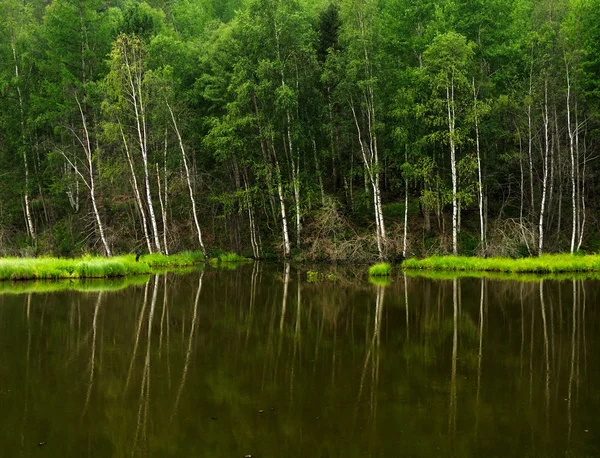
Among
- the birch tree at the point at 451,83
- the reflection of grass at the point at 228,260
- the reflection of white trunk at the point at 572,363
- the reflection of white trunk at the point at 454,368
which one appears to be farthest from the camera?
the reflection of grass at the point at 228,260

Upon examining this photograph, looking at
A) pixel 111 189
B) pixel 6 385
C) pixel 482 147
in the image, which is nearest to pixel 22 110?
pixel 111 189

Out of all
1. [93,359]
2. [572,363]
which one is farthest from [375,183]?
[93,359]

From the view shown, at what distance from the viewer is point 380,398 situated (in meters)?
7.07

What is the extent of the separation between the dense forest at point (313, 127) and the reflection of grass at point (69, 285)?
26.3ft

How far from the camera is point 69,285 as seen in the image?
1970cm

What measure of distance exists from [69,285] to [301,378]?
14.5 meters

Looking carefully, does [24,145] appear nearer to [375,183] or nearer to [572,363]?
[375,183]

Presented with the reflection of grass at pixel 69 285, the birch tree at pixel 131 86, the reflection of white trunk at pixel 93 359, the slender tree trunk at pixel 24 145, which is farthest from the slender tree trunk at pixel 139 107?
the reflection of white trunk at pixel 93 359

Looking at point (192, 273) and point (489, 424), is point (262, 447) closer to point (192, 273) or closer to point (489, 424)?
point (489, 424)

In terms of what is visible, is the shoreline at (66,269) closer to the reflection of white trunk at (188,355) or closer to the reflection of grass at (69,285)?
the reflection of grass at (69,285)

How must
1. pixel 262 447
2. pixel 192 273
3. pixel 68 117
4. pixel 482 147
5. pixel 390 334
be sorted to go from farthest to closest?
pixel 68 117
pixel 482 147
pixel 192 273
pixel 390 334
pixel 262 447

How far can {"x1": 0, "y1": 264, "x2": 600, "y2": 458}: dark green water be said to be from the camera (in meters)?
5.80

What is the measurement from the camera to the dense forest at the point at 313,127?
94.8ft

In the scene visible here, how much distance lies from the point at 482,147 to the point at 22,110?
96.4 feet
